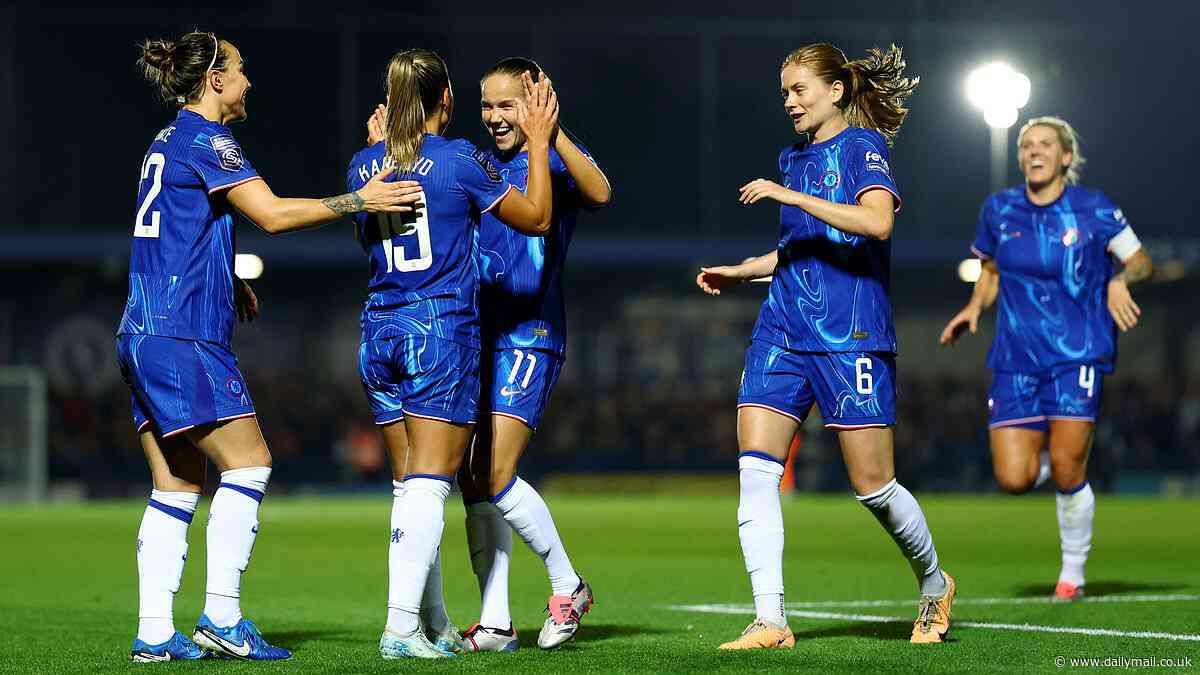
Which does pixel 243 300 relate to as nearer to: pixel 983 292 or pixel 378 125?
pixel 378 125

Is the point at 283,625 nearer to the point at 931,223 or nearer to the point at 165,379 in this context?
the point at 165,379

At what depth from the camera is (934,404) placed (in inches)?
1347

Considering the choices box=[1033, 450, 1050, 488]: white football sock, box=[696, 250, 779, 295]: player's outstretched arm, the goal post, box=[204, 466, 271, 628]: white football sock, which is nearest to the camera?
box=[204, 466, 271, 628]: white football sock

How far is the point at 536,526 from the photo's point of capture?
22.4 feet

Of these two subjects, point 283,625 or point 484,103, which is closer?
point 484,103

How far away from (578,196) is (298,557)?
7817 mm

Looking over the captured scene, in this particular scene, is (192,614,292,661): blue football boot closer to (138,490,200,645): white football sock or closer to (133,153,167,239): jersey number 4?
(138,490,200,645): white football sock

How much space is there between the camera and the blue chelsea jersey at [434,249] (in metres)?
6.25

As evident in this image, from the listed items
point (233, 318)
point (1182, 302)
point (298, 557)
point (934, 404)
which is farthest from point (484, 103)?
point (1182, 302)

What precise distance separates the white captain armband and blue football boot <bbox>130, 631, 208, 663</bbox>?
5.35m

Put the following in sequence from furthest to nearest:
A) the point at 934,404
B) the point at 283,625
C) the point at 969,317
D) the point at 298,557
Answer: the point at 934,404 < the point at 298,557 < the point at 969,317 < the point at 283,625

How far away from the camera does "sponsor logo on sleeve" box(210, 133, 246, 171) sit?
625cm

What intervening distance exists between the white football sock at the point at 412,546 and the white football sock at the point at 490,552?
0.57 meters

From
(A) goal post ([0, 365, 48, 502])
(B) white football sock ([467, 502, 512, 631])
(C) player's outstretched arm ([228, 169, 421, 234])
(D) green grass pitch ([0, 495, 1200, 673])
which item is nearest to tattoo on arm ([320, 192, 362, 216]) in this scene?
(C) player's outstretched arm ([228, 169, 421, 234])
